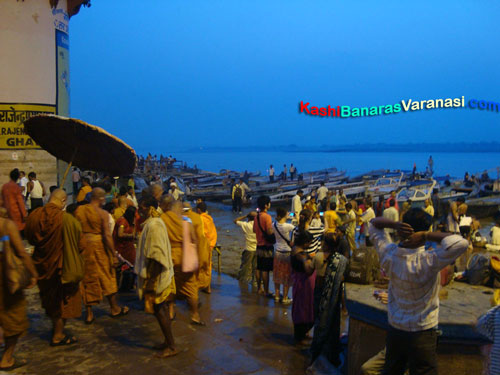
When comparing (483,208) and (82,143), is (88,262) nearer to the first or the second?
(82,143)

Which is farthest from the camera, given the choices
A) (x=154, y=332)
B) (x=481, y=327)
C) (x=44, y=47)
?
(x=44, y=47)

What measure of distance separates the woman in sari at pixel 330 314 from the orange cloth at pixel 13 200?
5700 millimetres

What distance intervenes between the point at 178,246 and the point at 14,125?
872cm

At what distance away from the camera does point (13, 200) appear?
309 inches

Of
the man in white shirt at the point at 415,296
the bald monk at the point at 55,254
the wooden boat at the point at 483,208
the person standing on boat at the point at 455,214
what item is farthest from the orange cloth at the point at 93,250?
the wooden boat at the point at 483,208

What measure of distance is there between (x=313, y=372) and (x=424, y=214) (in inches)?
80.3

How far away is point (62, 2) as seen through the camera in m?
12.6

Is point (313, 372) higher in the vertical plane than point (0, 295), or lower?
lower

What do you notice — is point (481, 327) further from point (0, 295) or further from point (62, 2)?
point (62, 2)

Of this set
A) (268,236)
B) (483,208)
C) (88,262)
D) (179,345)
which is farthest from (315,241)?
(483,208)

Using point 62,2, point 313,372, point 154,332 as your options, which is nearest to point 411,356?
point 313,372

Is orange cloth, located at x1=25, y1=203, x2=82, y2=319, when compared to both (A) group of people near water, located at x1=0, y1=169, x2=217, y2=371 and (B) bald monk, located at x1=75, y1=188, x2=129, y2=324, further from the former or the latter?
(B) bald monk, located at x1=75, y1=188, x2=129, y2=324

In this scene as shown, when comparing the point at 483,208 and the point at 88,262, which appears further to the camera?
the point at 483,208

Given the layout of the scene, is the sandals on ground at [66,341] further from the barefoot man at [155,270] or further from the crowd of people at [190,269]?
the barefoot man at [155,270]
